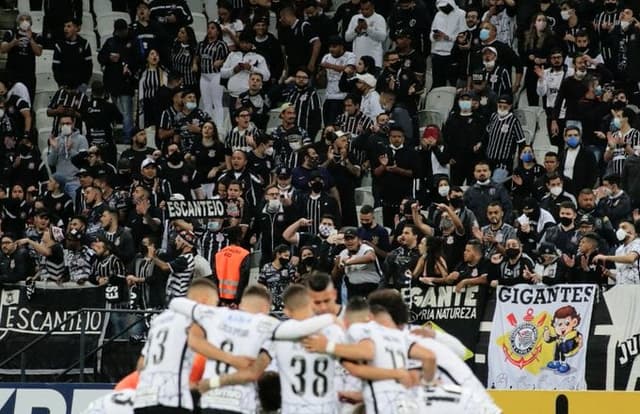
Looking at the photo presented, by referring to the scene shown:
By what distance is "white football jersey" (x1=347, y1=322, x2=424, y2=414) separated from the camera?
15719 mm

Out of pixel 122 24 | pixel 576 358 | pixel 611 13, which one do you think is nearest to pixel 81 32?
pixel 122 24

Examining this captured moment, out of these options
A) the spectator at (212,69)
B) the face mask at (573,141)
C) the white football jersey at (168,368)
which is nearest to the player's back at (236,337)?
the white football jersey at (168,368)

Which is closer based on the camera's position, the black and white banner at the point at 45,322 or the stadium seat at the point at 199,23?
the black and white banner at the point at 45,322

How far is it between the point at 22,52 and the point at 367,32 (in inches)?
259

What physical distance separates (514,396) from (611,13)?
9969 mm

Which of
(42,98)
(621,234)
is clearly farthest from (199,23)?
(621,234)

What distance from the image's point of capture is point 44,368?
80.7 ft

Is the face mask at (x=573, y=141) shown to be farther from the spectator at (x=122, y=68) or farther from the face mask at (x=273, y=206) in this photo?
the spectator at (x=122, y=68)

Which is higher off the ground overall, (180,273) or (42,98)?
(42,98)

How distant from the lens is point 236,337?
16078mm

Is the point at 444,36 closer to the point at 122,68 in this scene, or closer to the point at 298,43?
the point at 298,43

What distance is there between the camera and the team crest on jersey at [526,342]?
22.8 m

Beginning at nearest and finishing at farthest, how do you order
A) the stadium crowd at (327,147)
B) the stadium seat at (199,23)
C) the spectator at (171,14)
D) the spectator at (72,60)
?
1. the stadium crowd at (327,147)
2. the spectator at (72,60)
3. the spectator at (171,14)
4. the stadium seat at (199,23)

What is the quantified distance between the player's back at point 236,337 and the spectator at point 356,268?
7.92m
